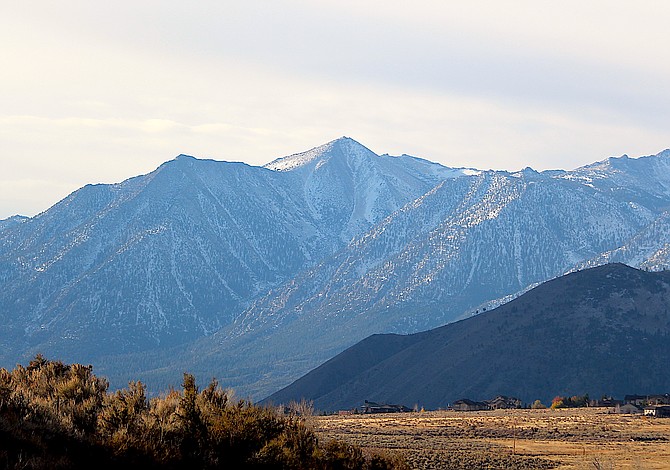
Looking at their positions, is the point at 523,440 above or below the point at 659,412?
above

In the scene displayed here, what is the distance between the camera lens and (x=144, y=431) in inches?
1037

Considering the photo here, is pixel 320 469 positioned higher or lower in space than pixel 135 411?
lower

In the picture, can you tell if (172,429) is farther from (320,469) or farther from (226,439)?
(320,469)

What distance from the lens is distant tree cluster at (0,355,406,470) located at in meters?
24.4

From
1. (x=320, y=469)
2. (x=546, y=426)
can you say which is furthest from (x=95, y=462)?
(x=546, y=426)

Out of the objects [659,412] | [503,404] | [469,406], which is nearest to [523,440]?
[659,412]

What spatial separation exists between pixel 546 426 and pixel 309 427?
7250 centimetres

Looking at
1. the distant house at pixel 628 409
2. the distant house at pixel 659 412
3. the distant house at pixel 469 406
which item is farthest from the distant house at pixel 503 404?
Result: the distant house at pixel 659 412

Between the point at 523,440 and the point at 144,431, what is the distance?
208 feet

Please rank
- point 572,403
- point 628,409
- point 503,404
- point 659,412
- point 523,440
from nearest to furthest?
1. point 523,440
2. point 659,412
3. point 628,409
4. point 572,403
5. point 503,404

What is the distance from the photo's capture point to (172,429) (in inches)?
1056

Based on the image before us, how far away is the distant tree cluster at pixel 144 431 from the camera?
80.1ft

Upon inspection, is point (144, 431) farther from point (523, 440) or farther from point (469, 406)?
point (469, 406)

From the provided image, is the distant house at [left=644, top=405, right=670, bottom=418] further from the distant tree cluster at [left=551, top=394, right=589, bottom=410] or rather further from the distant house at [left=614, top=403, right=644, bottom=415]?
the distant tree cluster at [left=551, top=394, right=589, bottom=410]
